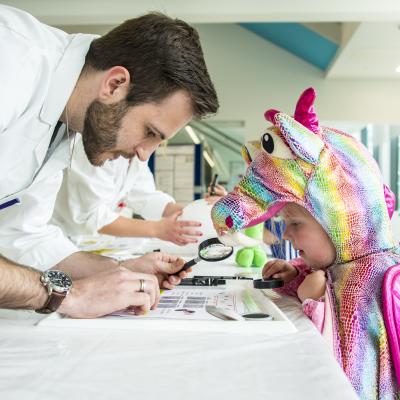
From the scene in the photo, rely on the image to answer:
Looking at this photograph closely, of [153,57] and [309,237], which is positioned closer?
[309,237]

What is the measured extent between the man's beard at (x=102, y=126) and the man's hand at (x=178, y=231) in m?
0.49

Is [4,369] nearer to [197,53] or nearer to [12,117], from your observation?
[12,117]

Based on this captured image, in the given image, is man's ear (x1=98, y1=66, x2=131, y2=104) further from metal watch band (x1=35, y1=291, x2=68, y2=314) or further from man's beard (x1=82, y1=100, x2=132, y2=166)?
metal watch band (x1=35, y1=291, x2=68, y2=314)

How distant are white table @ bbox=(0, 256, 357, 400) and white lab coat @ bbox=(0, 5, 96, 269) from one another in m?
0.49

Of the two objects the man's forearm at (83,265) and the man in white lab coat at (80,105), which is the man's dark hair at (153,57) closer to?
the man in white lab coat at (80,105)

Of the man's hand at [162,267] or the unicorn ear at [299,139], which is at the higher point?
the unicorn ear at [299,139]

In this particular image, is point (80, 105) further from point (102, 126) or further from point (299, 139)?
point (299, 139)

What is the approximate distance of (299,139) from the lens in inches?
37.3

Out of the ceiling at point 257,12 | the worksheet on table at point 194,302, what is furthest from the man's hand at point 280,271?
the ceiling at point 257,12

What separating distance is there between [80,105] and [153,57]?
0.24 meters

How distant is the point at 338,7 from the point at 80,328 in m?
4.09

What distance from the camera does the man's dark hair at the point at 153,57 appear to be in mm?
1282

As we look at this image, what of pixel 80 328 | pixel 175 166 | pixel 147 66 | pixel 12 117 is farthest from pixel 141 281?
pixel 175 166

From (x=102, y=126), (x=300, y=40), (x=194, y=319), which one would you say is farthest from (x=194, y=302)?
(x=300, y=40)
